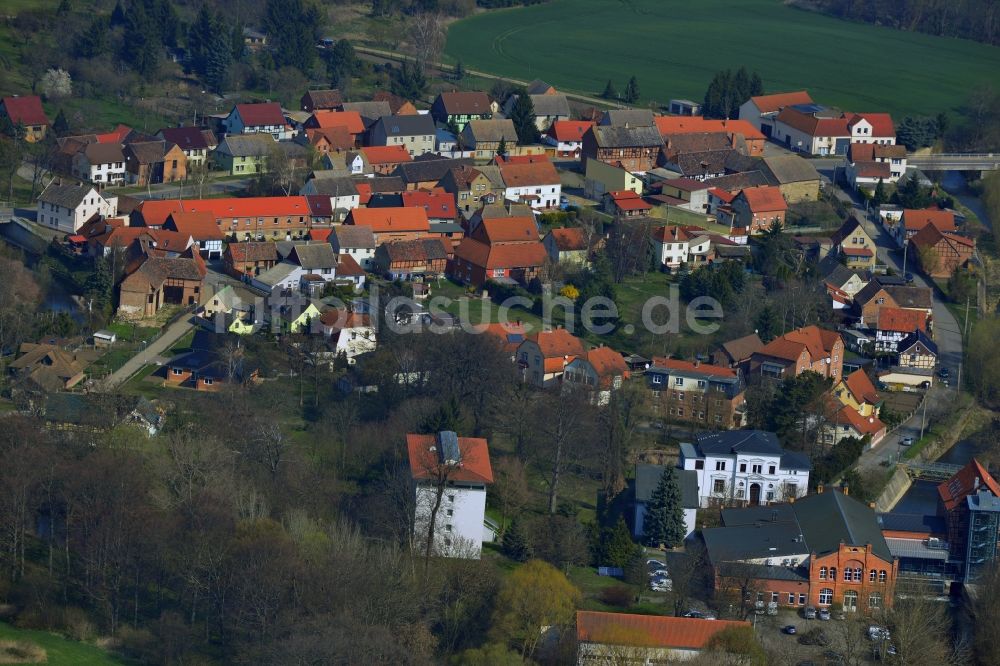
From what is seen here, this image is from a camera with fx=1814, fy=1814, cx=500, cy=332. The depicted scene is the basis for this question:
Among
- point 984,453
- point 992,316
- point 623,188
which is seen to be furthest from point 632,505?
point 623,188

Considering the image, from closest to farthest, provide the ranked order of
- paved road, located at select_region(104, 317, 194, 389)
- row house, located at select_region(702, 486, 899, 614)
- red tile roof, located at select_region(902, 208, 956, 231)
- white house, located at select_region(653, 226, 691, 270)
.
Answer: row house, located at select_region(702, 486, 899, 614) → paved road, located at select_region(104, 317, 194, 389) → white house, located at select_region(653, 226, 691, 270) → red tile roof, located at select_region(902, 208, 956, 231)

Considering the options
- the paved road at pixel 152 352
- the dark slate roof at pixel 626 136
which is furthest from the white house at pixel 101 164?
the dark slate roof at pixel 626 136

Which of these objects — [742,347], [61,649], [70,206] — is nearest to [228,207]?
[70,206]

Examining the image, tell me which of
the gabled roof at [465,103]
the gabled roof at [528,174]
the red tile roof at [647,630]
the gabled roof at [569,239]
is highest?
the gabled roof at [465,103]

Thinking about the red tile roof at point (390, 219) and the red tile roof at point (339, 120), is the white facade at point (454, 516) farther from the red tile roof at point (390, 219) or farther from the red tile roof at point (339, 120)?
the red tile roof at point (339, 120)

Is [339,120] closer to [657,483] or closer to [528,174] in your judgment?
[528,174]

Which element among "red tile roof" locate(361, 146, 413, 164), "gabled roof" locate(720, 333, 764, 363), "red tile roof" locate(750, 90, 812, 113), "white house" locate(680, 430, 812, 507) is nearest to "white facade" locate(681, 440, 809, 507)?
"white house" locate(680, 430, 812, 507)

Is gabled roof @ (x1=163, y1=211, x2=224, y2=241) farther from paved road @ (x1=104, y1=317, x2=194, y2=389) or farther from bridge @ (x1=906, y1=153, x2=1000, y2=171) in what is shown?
bridge @ (x1=906, y1=153, x2=1000, y2=171)
